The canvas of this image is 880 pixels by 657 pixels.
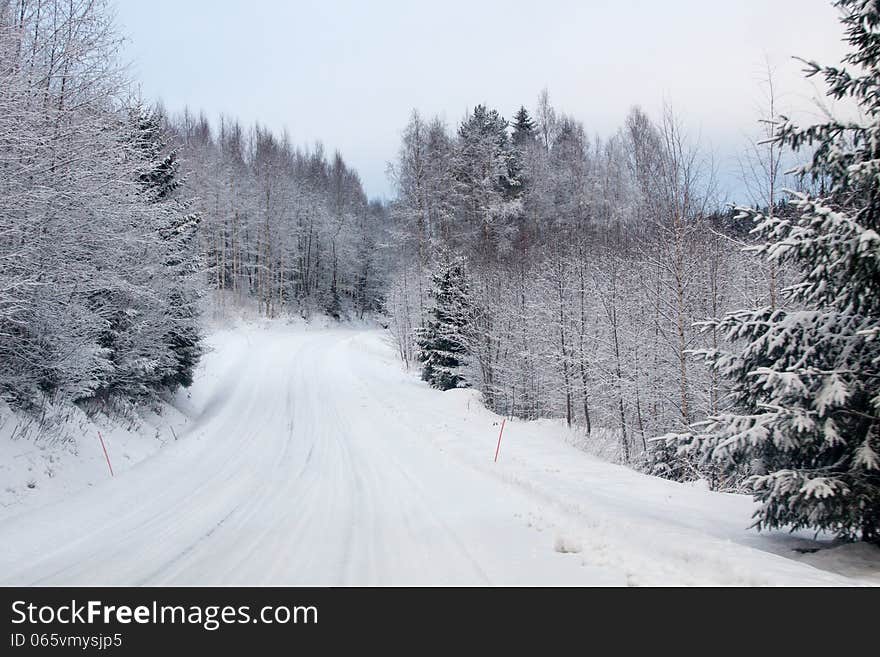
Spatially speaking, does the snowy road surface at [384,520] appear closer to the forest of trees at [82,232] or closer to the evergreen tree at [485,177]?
the forest of trees at [82,232]

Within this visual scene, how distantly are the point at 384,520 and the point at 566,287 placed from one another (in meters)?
15.9

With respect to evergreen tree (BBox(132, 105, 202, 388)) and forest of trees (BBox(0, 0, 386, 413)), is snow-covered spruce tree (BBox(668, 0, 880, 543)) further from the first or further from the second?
evergreen tree (BBox(132, 105, 202, 388))

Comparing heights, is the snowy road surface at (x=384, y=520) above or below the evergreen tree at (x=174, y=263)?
below

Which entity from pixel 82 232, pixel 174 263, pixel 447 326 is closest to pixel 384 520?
pixel 82 232

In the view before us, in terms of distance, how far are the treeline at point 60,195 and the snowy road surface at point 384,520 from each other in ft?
10.1

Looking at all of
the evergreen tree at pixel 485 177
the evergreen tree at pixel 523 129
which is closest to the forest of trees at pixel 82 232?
the evergreen tree at pixel 485 177

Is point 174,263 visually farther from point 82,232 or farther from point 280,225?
point 280,225

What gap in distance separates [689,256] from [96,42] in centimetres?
1745

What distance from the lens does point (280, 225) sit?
177 ft

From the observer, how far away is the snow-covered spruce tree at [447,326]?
24.8 meters

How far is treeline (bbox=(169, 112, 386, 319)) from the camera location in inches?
1973

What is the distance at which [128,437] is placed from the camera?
528 inches
